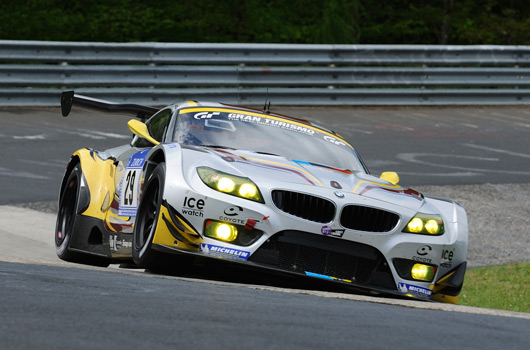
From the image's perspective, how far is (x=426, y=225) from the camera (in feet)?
21.4

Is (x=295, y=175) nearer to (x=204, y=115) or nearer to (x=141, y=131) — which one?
(x=204, y=115)

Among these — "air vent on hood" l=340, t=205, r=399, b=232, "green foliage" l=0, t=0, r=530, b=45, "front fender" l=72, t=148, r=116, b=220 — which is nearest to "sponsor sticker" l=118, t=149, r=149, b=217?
"front fender" l=72, t=148, r=116, b=220

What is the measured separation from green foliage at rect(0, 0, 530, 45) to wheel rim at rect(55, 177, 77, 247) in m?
16.9

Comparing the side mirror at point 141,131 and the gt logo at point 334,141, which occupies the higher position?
the gt logo at point 334,141

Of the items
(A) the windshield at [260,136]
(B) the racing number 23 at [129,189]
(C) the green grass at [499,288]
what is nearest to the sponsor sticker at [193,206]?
(B) the racing number 23 at [129,189]

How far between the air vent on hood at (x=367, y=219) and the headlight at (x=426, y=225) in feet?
→ 0.38

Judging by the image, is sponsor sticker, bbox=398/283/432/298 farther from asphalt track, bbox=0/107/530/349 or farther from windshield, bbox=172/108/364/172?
windshield, bbox=172/108/364/172

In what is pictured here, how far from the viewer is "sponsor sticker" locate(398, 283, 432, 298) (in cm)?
644

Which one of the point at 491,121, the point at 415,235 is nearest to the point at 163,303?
the point at 415,235

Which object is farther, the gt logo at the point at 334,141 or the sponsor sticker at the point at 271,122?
the gt logo at the point at 334,141

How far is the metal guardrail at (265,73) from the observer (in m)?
17.5

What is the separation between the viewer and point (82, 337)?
144 inches

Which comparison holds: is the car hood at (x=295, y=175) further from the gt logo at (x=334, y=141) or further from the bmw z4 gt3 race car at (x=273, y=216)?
the gt logo at (x=334, y=141)

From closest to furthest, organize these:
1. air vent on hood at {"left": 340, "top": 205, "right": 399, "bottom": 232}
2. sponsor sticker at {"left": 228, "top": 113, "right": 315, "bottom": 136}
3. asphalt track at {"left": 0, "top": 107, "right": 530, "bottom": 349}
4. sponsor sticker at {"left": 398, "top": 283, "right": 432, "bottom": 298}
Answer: asphalt track at {"left": 0, "top": 107, "right": 530, "bottom": 349}, air vent on hood at {"left": 340, "top": 205, "right": 399, "bottom": 232}, sponsor sticker at {"left": 398, "top": 283, "right": 432, "bottom": 298}, sponsor sticker at {"left": 228, "top": 113, "right": 315, "bottom": 136}
